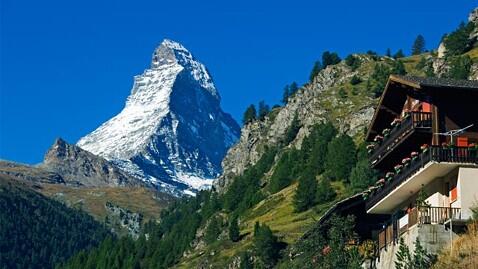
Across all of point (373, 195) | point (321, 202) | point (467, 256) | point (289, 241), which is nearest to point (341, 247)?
point (373, 195)

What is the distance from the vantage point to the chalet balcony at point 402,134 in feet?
167

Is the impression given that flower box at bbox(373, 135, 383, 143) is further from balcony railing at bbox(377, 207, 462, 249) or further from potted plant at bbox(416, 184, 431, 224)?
potted plant at bbox(416, 184, 431, 224)

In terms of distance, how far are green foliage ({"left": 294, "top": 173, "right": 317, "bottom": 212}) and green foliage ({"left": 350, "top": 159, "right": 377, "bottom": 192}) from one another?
387 inches

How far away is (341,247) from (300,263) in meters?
7.94

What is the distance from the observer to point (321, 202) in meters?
171

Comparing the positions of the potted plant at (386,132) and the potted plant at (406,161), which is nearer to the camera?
the potted plant at (406,161)

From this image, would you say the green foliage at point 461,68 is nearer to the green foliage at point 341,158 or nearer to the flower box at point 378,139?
the green foliage at point 341,158

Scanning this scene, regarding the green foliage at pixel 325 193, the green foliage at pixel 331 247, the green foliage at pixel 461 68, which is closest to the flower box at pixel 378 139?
the green foliage at pixel 331 247

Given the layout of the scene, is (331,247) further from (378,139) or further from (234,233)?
(234,233)

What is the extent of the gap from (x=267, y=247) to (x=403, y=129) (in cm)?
9360

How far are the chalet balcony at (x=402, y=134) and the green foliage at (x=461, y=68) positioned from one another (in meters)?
121

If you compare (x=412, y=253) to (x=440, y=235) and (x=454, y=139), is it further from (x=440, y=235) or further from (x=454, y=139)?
(x=454, y=139)

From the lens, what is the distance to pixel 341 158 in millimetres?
180250

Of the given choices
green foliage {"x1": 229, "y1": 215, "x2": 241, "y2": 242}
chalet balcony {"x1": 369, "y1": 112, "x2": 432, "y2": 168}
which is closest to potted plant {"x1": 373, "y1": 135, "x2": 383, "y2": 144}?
chalet balcony {"x1": 369, "y1": 112, "x2": 432, "y2": 168}
